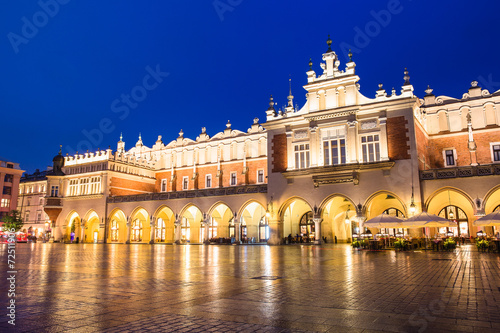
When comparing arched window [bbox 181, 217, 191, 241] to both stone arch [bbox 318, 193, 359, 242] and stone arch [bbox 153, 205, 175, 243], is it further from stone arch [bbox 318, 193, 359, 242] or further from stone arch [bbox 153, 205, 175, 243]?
stone arch [bbox 318, 193, 359, 242]

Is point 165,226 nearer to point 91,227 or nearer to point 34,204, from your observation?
point 91,227

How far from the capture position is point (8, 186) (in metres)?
61.4

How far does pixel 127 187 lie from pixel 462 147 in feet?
120

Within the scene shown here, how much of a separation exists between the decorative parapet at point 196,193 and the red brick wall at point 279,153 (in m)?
2.22

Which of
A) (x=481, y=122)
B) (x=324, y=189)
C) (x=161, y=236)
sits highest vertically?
(x=481, y=122)

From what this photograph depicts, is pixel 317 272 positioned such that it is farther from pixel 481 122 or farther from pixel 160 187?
pixel 160 187

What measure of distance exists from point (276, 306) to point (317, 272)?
4897 mm

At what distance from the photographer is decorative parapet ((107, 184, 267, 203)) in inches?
1390

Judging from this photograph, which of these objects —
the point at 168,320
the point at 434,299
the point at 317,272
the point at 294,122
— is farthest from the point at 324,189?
the point at 168,320

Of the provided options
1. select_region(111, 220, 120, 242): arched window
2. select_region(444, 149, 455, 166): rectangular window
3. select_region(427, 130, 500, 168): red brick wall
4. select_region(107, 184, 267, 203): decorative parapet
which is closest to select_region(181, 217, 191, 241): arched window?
select_region(107, 184, 267, 203): decorative parapet

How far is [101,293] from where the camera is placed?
7156mm

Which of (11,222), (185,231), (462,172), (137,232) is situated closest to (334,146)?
(462,172)

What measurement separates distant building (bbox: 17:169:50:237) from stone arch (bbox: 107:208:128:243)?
15.4 m

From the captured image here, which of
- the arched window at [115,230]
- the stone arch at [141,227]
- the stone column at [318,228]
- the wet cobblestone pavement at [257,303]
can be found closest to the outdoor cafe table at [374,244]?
the stone column at [318,228]
